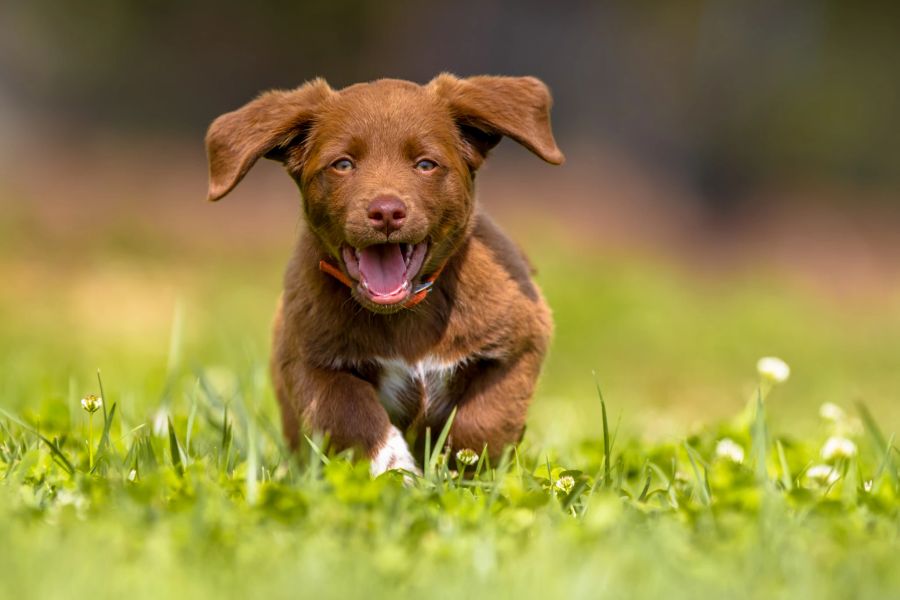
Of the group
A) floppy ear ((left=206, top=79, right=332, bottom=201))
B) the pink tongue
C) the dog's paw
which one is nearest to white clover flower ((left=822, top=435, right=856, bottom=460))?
the dog's paw

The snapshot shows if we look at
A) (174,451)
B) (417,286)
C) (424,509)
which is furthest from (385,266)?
(424,509)

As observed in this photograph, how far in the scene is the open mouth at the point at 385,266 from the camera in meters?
4.00

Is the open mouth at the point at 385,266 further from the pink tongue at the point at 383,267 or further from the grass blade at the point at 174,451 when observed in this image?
the grass blade at the point at 174,451

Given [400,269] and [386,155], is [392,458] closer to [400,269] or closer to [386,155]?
[400,269]

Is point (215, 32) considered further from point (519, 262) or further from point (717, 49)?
point (519, 262)

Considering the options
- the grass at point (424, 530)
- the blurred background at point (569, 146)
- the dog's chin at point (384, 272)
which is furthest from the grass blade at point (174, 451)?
the blurred background at point (569, 146)

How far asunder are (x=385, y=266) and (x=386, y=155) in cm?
33

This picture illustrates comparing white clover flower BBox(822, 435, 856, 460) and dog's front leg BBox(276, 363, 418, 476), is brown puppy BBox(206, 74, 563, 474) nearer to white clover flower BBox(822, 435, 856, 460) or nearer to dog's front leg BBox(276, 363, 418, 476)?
dog's front leg BBox(276, 363, 418, 476)

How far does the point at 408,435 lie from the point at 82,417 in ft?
4.06

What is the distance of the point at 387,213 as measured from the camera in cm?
388

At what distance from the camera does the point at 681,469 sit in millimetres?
4582

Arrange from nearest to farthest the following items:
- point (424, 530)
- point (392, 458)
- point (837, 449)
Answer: point (424, 530), point (392, 458), point (837, 449)

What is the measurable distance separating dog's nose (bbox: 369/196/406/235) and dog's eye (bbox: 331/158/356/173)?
10.1 inches

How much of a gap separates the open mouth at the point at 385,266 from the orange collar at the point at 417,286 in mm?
41
